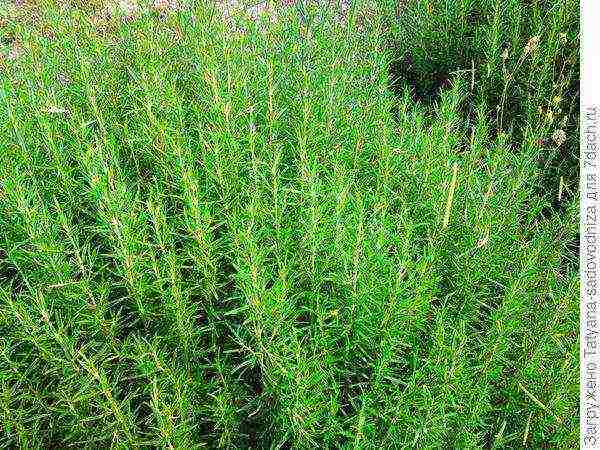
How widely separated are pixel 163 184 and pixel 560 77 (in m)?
2.31

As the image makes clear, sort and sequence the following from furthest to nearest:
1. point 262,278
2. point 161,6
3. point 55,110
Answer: point 161,6, point 55,110, point 262,278

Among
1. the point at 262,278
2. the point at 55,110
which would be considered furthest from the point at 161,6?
the point at 262,278

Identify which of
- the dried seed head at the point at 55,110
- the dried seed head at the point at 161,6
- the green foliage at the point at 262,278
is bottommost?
the green foliage at the point at 262,278

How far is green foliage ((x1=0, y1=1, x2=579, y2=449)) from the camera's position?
182 centimetres

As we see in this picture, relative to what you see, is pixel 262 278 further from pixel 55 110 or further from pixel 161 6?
pixel 161 6

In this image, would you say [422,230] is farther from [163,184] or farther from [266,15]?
[266,15]

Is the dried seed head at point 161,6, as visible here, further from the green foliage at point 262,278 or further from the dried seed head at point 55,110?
the dried seed head at point 55,110

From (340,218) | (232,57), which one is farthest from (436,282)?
(232,57)

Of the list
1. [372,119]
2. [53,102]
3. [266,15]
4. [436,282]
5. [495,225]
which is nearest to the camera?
[436,282]

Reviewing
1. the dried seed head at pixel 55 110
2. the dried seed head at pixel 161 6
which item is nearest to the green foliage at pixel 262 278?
the dried seed head at pixel 55 110

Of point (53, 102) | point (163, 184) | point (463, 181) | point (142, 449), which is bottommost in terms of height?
point (142, 449)

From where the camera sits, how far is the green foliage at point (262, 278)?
1817 mm

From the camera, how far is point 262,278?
1757mm

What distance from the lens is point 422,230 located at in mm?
2389
